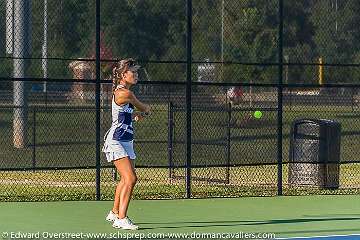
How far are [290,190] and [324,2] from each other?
1569cm

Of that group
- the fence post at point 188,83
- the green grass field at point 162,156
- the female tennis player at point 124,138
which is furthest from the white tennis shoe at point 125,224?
the fence post at point 188,83

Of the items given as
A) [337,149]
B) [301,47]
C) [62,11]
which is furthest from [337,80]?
[337,149]

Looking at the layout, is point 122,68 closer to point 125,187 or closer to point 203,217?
point 125,187

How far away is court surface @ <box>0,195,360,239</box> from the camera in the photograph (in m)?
12.6

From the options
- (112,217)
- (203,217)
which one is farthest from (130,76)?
(203,217)

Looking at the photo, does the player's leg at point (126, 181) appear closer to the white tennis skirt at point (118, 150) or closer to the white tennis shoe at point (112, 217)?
the white tennis skirt at point (118, 150)

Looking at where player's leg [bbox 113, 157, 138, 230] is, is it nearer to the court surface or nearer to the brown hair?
the court surface

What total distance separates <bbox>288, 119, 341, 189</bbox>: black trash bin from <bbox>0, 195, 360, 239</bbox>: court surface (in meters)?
1.20

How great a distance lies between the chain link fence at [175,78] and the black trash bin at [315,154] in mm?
63

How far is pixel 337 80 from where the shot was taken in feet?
119

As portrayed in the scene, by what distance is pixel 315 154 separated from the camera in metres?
18.1

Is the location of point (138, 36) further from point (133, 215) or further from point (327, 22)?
point (133, 215)

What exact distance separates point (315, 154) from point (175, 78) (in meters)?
14.4

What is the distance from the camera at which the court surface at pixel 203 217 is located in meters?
12.6
